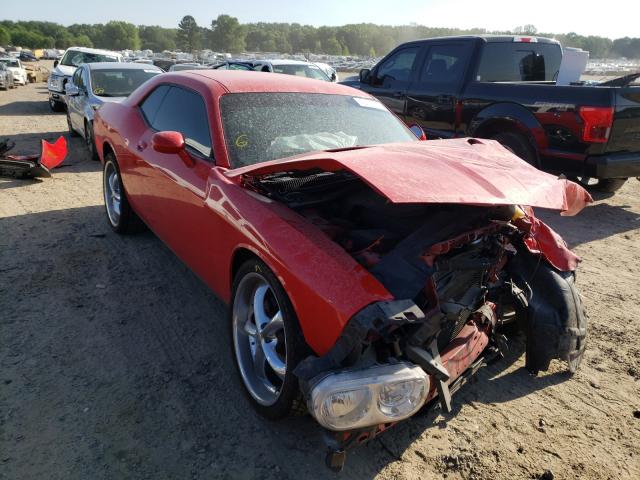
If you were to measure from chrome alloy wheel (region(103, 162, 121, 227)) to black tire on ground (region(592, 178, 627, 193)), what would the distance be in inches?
252

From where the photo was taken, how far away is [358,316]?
6.02 ft

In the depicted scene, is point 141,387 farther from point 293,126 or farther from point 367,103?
point 367,103

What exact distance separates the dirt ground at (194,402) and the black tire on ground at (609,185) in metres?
3.21

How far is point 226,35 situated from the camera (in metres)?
140

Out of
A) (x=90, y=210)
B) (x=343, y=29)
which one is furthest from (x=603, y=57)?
(x=90, y=210)

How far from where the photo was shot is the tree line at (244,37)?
126 metres

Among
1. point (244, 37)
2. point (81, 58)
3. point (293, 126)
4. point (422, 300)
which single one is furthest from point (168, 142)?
point (244, 37)

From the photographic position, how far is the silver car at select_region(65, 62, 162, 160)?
799 cm

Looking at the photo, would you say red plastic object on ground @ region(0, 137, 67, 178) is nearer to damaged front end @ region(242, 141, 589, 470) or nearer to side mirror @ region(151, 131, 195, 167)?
side mirror @ region(151, 131, 195, 167)

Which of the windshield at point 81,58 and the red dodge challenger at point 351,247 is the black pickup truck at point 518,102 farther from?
the windshield at point 81,58

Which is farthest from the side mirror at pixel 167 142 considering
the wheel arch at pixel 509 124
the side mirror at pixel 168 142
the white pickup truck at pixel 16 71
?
the white pickup truck at pixel 16 71

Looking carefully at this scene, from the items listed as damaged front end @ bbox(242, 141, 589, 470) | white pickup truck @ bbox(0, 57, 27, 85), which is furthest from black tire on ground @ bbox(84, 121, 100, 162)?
white pickup truck @ bbox(0, 57, 27, 85)

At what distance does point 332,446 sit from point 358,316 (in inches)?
19.7

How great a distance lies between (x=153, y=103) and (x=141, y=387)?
8.33ft
